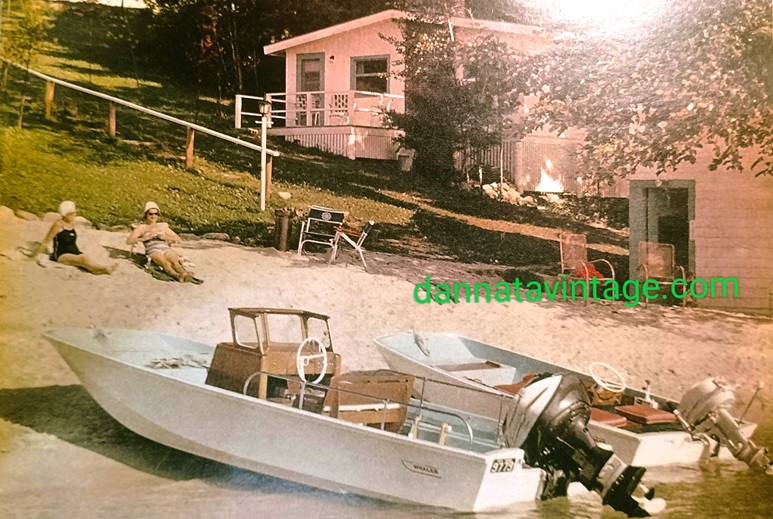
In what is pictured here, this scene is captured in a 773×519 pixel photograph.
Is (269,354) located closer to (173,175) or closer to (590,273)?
(173,175)

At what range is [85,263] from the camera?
5547 mm

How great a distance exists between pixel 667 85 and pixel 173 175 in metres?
3.77

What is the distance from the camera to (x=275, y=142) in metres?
6.14

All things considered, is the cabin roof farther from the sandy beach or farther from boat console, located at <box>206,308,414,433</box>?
boat console, located at <box>206,308,414,433</box>

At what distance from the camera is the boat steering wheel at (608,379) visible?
5.84 meters

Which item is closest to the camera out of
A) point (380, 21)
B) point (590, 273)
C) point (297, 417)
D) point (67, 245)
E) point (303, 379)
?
point (297, 417)

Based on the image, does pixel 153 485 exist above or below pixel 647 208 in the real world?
below

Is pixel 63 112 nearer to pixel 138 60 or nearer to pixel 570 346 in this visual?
pixel 138 60

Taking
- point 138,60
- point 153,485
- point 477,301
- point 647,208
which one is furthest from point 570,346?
point 138,60

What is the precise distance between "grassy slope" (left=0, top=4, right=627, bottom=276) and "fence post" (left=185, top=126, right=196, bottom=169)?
4 cm

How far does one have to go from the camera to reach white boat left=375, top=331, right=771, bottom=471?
556cm

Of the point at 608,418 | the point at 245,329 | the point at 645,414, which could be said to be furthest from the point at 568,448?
the point at 245,329

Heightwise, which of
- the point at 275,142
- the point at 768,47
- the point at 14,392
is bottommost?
the point at 14,392

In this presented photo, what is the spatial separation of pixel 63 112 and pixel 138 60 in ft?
2.09
